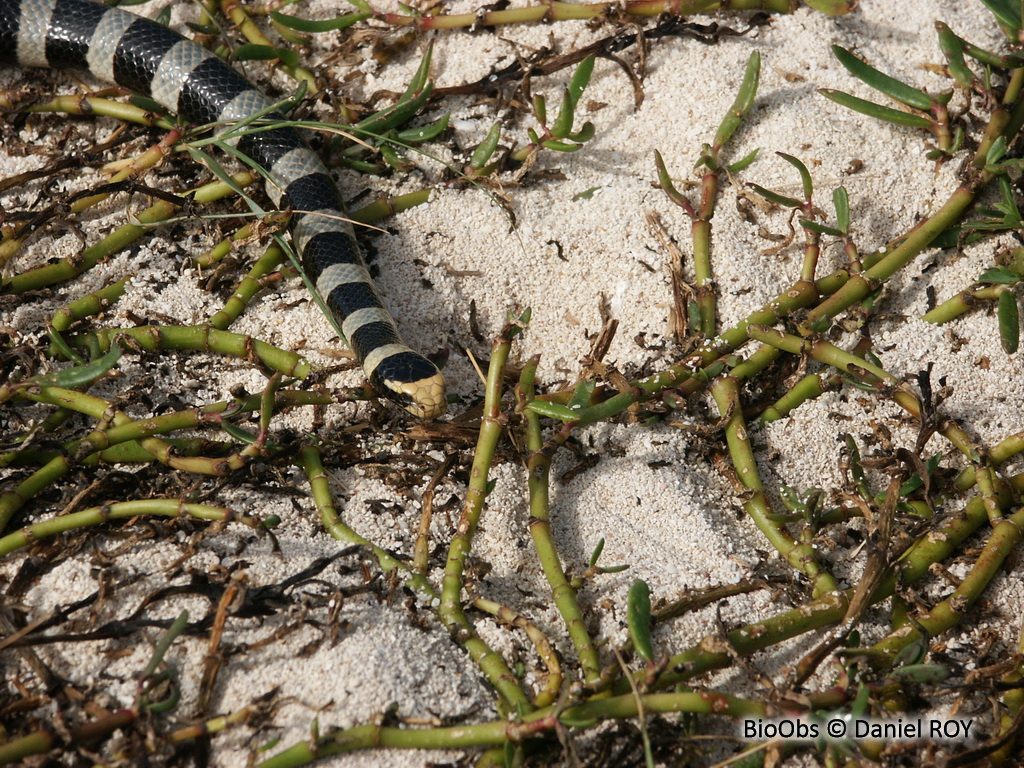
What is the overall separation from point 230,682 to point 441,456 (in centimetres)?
79

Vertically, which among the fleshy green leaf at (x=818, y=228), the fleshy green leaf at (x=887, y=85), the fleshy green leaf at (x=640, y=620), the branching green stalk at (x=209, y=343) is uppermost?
the fleshy green leaf at (x=887, y=85)

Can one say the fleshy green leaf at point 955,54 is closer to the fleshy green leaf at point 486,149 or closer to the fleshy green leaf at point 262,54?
the fleshy green leaf at point 486,149

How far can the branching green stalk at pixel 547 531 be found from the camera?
1.76 metres

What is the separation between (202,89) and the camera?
2.80m

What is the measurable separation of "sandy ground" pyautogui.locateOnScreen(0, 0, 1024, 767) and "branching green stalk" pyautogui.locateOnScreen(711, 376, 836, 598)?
0.27 ft

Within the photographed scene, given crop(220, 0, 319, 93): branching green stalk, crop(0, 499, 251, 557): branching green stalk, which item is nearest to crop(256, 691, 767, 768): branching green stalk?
crop(0, 499, 251, 557): branching green stalk

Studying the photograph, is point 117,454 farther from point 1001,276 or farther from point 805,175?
point 1001,276

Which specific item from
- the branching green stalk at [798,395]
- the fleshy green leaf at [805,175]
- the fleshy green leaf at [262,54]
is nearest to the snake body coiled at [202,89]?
the fleshy green leaf at [262,54]

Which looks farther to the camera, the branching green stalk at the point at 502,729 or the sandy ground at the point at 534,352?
the sandy ground at the point at 534,352

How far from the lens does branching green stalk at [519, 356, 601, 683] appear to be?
69.5 inches

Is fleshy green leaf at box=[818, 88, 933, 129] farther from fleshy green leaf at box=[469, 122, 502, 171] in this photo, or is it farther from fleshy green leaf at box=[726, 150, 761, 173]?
fleshy green leaf at box=[469, 122, 502, 171]

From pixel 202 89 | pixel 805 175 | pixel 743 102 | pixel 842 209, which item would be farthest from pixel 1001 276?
pixel 202 89

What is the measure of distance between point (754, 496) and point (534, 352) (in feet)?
2.53

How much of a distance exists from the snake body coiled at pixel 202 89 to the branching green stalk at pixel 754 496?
98cm
